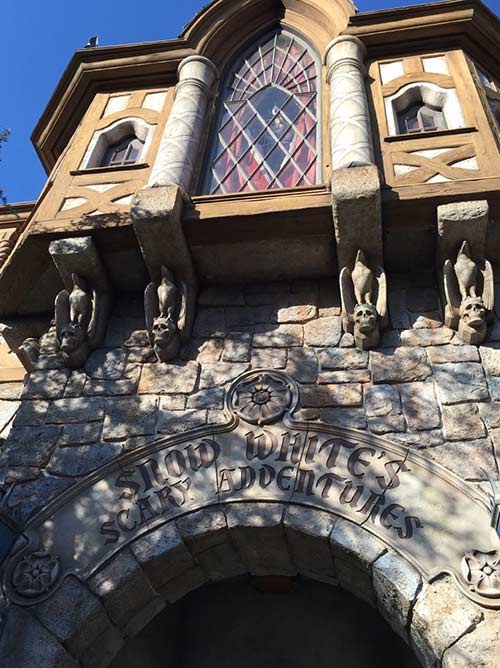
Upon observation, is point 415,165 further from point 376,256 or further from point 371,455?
point 371,455

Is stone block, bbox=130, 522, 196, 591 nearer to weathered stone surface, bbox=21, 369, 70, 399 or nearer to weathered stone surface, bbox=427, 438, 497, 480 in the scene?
weathered stone surface, bbox=21, 369, 70, 399

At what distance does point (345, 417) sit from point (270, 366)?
26.7 inches

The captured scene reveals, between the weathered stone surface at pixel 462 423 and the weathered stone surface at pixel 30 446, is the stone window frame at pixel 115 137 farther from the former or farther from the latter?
the weathered stone surface at pixel 462 423

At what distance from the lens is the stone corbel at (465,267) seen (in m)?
4.30

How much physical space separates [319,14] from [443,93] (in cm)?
195

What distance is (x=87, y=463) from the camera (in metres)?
4.16

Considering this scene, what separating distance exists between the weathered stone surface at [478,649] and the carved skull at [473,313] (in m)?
1.83

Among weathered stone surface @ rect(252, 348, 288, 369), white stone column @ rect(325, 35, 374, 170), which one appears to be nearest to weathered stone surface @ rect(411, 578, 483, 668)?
weathered stone surface @ rect(252, 348, 288, 369)

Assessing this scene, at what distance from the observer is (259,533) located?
3760mm

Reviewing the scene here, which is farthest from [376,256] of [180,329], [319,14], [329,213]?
[319,14]

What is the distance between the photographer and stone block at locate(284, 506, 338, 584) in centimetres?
362

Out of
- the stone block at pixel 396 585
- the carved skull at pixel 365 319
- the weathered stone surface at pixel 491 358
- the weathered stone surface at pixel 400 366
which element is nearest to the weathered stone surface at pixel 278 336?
the carved skull at pixel 365 319

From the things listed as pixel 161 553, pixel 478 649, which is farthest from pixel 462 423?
pixel 161 553

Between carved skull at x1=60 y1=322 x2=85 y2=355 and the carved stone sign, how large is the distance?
3.30 feet
